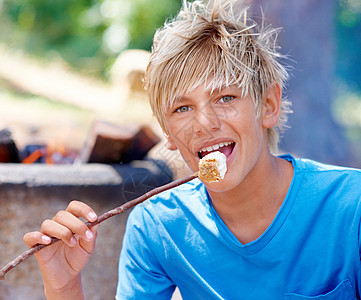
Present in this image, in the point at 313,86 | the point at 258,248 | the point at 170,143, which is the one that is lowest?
the point at 258,248

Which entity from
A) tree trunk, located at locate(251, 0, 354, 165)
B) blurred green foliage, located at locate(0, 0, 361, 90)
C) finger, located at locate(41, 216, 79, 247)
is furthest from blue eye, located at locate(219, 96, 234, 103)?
blurred green foliage, located at locate(0, 0, 361, 90)

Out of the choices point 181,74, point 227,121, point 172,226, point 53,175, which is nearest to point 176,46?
point 181,74

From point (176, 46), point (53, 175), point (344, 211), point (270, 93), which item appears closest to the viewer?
point (344, 211)

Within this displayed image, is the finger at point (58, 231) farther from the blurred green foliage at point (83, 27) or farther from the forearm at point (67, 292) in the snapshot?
the blurred green foliage at point (83, 27)

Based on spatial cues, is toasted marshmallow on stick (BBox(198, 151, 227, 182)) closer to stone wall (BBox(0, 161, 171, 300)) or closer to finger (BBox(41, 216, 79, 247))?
finger (BBox(41, 216, 79, 247))

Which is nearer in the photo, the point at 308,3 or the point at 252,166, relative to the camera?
the point at 252,166

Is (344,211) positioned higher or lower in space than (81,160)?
higher

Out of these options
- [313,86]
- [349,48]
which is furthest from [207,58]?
[349,48]

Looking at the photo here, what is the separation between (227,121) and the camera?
158cm

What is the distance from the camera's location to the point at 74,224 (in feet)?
4.70

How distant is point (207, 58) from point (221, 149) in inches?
13.4

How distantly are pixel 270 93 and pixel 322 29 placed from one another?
440 centimetres

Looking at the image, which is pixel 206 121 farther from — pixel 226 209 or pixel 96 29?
pixel 96 29

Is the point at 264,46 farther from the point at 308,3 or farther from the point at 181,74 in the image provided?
the point at 308,3
